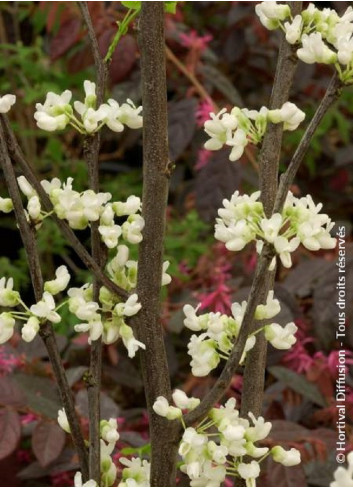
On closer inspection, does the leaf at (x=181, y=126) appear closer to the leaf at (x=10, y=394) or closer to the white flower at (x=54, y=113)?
the leaf at (x=10, y=394)

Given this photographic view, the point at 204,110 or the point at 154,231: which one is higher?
the point at 204,110

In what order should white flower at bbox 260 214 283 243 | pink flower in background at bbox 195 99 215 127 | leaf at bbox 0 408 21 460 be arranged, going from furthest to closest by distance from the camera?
pink flower in background at bbox 195 99 215 127, leaf at bbox 0 408 21 460, white flower at bbox 260 214 283 243

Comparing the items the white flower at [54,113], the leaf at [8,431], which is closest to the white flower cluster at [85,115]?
the white flower at [54,113]

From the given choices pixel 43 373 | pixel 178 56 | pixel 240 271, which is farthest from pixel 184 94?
pixel 43 373

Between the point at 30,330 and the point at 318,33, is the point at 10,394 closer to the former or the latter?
the point at 30,330

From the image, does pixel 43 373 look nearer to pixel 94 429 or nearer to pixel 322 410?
pixel 322 410

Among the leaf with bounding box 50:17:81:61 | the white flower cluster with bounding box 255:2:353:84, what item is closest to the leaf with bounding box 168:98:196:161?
the leaf with bounding box 50:17:81:61

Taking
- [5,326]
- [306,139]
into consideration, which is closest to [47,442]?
[5,326]

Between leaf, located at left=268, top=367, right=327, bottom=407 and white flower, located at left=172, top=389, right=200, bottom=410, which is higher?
leaf, located at left=268, top=367, right=327, bottom=407

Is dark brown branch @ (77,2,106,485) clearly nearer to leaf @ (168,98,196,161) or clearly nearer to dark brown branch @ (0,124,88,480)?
dark brown branch @ (0,124,88,480)
